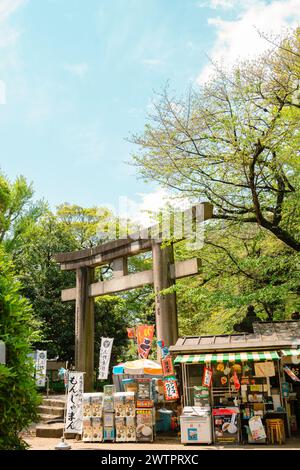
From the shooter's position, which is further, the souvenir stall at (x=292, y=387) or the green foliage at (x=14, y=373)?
the souvenir stall at (x=292, y=387)

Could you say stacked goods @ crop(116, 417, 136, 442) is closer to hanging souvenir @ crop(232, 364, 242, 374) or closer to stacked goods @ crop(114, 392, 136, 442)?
stacked goods @ crop(114, 392, 136, 442)

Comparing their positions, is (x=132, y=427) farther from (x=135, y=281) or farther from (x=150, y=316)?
(x=150, y=316)

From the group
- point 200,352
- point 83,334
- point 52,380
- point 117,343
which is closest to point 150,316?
point 117,343

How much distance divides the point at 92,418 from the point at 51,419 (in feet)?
13.1

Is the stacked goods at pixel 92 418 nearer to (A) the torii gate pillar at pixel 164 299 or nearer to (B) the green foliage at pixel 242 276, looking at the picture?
(A) the torii gate pillar at pixel 164 299

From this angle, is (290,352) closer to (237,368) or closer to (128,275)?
(237,368)

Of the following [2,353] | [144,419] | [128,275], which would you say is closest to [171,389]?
[144,419]

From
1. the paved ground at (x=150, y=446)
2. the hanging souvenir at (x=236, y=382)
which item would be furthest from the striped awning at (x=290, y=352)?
the paved ground at (x=150, y=446)

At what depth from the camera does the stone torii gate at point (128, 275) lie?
43.0 ft

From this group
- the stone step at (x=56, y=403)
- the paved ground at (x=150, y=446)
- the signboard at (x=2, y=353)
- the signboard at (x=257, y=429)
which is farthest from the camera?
the stone step at (x=56, y=403)

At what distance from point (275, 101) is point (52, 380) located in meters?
22.7

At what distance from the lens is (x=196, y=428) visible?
10.6 meters

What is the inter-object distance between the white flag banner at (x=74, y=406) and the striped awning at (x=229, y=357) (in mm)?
2854

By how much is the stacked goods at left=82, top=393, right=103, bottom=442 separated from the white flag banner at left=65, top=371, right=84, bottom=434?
0.23 meters
